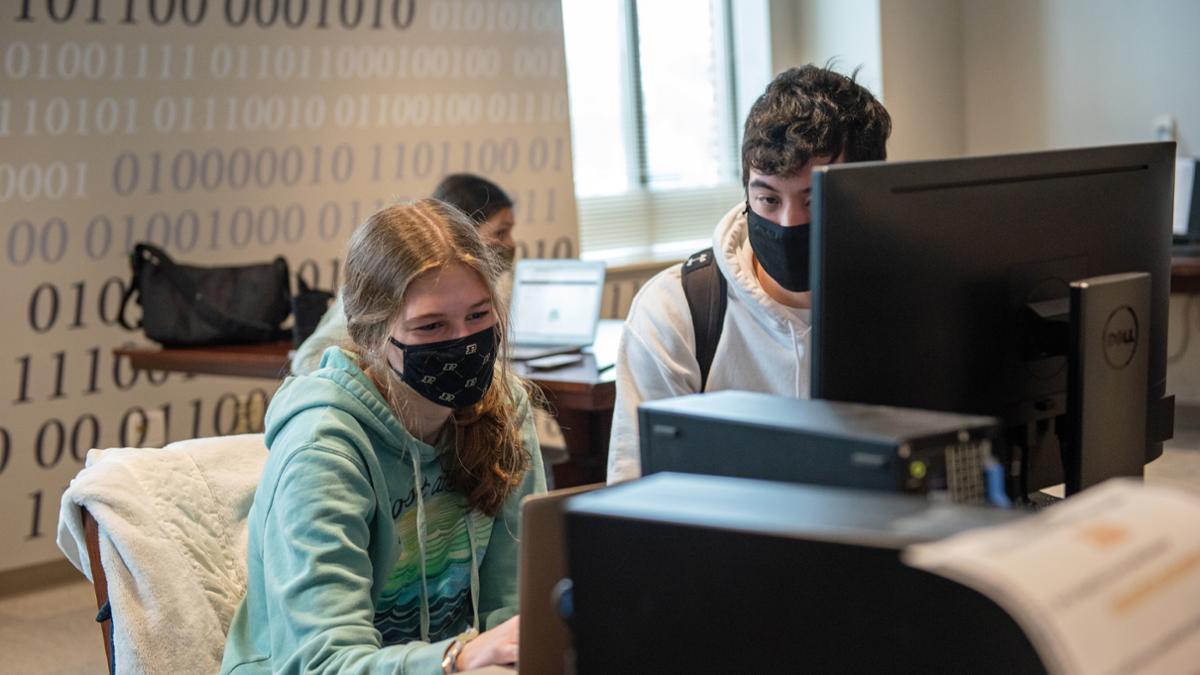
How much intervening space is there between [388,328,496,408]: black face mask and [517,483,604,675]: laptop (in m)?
0.56

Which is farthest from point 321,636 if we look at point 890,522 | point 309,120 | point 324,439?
point 309,120

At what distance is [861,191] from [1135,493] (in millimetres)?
452

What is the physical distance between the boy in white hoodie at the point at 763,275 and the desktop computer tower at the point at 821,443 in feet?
1.87

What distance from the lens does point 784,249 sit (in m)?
1.60

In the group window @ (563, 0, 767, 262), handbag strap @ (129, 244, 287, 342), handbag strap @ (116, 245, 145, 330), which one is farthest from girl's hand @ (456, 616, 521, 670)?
window @ (563, 0, 767, 262)

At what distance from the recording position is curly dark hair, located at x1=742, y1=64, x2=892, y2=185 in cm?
160

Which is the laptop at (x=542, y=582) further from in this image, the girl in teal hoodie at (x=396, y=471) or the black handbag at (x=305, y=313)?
the black handbag at (x=305, y=313)

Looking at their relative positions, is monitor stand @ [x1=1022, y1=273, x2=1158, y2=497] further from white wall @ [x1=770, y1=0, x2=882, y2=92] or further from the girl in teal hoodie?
white wall @ [x1=770, y1=0, x2=882, y2=92]

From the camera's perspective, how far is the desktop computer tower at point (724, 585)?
0.83 m

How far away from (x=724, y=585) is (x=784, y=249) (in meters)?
0.81

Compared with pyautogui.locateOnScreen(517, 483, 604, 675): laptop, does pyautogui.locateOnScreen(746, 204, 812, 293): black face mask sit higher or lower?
higher

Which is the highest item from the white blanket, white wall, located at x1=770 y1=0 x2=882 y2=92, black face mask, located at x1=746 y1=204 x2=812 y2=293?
white wall, located at x1=770 y1=0 x2=882 y2=92

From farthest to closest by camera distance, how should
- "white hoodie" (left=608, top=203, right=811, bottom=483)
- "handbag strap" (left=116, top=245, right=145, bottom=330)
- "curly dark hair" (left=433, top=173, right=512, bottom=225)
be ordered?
"handbag strap" (left=116, top=245, right=145, bottom=330) → "curly dark hair" (left=433, top=173, right=512, bottom=225) → "white hoodie" (left=608, top=203, right=811, bottom=483)

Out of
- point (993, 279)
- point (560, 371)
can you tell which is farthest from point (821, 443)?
point (560, 371)
